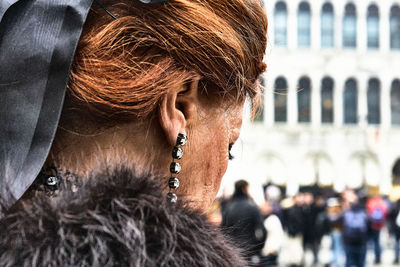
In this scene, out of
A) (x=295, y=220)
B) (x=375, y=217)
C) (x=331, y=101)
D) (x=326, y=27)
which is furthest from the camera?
(x=326, y=27)

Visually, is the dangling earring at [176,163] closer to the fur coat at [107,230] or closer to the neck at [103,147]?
the neck at [103,147]

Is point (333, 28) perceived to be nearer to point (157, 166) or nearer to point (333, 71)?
point (333, 71)

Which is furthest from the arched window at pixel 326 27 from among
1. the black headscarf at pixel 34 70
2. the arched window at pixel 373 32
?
the black headscarf at pixel 34 70

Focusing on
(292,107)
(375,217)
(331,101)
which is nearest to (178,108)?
(375,217)

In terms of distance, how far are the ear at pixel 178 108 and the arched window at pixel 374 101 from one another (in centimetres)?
2450

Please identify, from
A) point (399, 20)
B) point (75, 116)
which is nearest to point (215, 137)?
point (75, 116)

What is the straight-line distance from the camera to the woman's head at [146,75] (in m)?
0.80

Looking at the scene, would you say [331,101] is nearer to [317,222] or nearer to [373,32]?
[373,32]

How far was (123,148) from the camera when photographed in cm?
83

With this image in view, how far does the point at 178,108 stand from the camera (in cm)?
86

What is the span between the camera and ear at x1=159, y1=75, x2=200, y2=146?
83 centimetres

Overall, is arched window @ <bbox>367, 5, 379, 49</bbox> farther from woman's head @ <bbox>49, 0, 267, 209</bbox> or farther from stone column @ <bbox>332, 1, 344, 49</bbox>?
woman's head @ <bbox>49, 0, 267, 209</bbox>

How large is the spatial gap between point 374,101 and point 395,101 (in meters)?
0.68

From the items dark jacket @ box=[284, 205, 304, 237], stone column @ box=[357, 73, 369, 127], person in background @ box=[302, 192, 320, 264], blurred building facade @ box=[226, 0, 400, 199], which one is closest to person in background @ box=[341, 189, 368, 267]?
person in background @ box=[302, 192, 320, 264]
